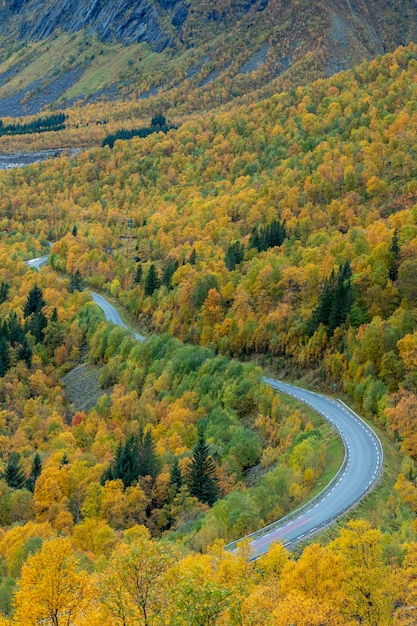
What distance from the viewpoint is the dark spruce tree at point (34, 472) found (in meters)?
82.4

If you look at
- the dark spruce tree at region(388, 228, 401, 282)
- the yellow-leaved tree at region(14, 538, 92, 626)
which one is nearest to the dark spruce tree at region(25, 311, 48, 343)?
the dark spruce tree at region(388, 228, 401, 282)

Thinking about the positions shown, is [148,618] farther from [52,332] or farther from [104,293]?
[104,293]

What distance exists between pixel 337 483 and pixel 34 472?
3716cm

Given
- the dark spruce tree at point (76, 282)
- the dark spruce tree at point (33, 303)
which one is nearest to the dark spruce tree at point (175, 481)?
the dark spruce tree at point (33, 303)

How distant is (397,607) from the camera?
43156mm

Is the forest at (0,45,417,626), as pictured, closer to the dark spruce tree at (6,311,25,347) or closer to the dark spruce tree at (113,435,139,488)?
the dark spruce tree at (113,435,139,488)

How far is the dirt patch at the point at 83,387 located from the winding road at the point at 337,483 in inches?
1487

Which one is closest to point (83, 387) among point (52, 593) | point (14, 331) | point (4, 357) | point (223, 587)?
point (4, 357)

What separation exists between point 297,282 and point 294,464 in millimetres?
48957

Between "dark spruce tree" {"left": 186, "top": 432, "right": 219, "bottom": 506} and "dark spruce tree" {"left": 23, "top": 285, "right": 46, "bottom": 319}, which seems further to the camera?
"dark spruce tree" {"left": 23, "top": 285, "right": 46, "bottom": 319}

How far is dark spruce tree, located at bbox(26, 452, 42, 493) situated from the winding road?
103 feet

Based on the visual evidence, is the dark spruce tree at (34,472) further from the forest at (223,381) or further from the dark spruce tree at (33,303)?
the dark spruce tree at (33,303)

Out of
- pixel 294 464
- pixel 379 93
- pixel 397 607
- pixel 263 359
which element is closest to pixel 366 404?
pixel 294 464

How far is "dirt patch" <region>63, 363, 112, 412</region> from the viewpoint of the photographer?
4622 inches
